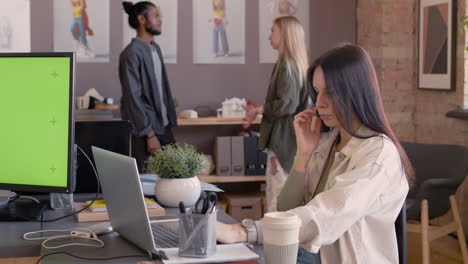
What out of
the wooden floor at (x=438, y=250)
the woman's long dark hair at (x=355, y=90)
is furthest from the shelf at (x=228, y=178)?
the woman's long dark hair at (x=355, y=90)

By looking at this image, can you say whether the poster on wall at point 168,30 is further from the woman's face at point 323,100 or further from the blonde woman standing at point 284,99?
the woman's face at point 323,100

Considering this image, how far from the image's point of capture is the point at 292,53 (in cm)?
466

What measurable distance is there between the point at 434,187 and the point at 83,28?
285 centimetres

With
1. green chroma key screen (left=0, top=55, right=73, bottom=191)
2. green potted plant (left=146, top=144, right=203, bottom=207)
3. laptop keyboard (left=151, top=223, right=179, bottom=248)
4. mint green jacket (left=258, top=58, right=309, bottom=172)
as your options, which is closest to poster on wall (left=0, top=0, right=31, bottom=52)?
mint green jacket (left=258, top=58, right=309, bottom=172)

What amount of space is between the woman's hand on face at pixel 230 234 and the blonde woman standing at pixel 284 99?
2.74 metres

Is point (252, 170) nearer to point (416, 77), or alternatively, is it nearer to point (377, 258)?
point (416, 77)

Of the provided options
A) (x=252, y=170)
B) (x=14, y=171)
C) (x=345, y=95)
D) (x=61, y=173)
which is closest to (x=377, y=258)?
(x=345, y=95)

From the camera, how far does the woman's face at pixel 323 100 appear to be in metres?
2.09

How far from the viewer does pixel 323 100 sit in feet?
6.93

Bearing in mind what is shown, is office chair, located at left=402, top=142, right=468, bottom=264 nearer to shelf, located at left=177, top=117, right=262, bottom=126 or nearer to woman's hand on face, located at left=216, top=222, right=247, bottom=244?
shelf, located at left=177, top=117, right=262, bottom=126

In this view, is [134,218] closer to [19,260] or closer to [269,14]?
[19,260]

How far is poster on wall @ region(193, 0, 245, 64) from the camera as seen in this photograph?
563 centimetres

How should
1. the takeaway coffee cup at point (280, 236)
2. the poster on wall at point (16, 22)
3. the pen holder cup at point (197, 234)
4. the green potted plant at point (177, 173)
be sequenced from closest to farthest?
the takeaway coffee cup at point (280, 236), the pen holder cup at point (197, 234), the green potted plant at point (177, 173), the poster on wall at point (16, 22)


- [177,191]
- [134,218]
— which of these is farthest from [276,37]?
[134,218]
